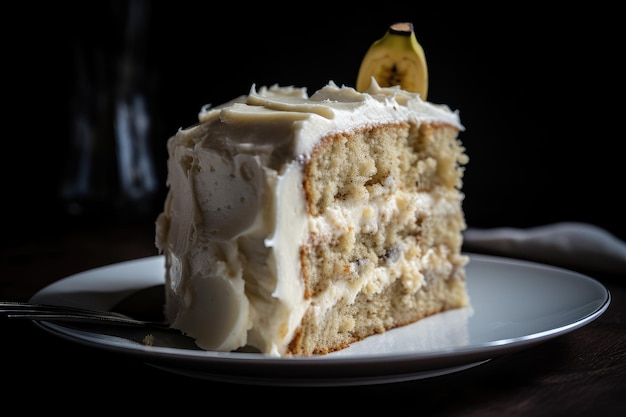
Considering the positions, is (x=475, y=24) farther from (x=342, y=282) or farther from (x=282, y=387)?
(x=282, y=387)

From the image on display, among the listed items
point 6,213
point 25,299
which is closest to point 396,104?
point 25,299

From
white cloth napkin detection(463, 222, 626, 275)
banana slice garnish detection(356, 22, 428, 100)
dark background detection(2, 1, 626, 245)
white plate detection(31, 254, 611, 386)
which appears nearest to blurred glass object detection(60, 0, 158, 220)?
dark background detection(2, 1, 626, 245)

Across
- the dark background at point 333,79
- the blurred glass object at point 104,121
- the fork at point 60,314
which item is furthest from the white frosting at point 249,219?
the blurred glass object at point 104,121

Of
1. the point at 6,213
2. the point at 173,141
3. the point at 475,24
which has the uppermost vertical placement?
the point at 475,24

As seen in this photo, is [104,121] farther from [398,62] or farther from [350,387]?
[350,387]

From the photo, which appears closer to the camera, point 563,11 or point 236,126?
point 236,126

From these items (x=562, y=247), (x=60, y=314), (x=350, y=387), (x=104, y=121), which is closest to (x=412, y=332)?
(x=350, y=387)

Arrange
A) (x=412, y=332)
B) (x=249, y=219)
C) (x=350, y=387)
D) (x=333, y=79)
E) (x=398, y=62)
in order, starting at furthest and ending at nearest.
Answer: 1. (x=333, y=79)
2. (x=398, y=62)
3. (x=412, y=332)
4. (x=249, y=219)
5. (x=350, y=387)
